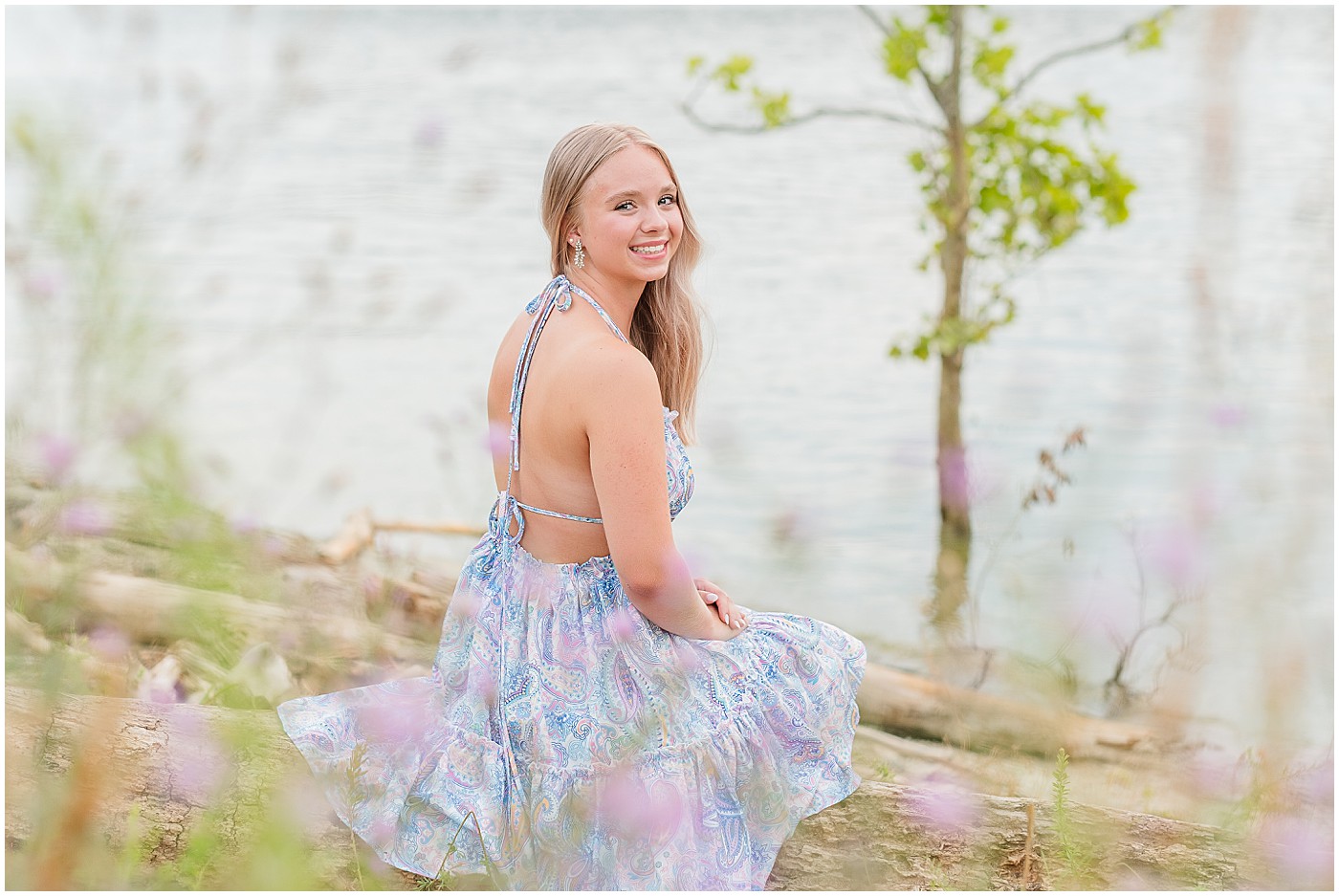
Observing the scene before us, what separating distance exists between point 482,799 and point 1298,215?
1.49 meters

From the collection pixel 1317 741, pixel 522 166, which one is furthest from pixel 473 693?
pixel 522 166

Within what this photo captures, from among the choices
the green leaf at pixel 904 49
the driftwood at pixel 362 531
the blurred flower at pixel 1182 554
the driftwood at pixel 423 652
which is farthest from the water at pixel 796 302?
the green leaf at pixel 904 49

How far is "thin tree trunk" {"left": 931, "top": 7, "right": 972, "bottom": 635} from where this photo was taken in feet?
13.5

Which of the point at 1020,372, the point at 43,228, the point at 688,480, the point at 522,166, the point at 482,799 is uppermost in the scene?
the point at 522,166

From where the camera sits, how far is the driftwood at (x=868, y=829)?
6.49 ft

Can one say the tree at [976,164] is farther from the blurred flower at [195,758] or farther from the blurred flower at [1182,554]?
the blurred flower at [195,758]

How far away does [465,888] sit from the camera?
1919mm

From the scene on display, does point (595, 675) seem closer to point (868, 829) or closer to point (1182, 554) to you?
point (868, 829)

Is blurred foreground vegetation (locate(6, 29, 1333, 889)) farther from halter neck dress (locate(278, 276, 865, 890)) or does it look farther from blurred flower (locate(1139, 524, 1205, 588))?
blurred flower (locate(1139, 524, 1205, 588))

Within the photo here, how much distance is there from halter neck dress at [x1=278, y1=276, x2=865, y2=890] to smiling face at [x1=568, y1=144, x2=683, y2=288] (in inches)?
3.5

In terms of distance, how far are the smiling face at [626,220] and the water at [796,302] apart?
183mm

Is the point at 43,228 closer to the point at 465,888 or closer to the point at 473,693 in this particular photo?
the point at 473,693

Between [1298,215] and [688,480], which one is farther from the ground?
[1298,215]

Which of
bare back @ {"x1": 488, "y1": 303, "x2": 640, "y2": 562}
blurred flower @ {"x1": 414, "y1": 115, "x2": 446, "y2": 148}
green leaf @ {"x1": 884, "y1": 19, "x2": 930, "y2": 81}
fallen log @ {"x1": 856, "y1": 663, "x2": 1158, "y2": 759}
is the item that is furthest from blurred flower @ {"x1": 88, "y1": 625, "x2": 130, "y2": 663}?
green leaf @ {"x1": 884, "y1": 19, "x2": 930, "y2": 81}
